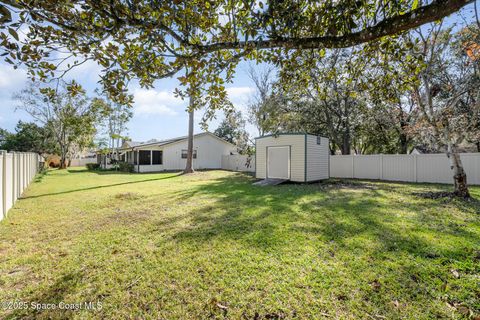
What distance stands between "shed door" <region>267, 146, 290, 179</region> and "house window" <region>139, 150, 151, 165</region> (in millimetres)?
12863

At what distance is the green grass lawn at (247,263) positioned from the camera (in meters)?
2.08

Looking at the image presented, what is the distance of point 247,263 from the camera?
2846mm

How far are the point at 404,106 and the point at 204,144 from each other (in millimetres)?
16680

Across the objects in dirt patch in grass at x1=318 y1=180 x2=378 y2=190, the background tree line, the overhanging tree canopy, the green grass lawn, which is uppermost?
the background tree line

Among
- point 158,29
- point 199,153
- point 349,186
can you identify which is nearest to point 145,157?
point 199,153

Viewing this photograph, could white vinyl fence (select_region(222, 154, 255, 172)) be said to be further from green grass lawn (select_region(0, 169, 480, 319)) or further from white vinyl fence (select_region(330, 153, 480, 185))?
green grass lawn (select_region(0, 169, 480, 319))

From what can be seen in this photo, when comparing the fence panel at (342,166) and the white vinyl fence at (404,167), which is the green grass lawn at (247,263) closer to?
the white vinyl fence at (404,167)

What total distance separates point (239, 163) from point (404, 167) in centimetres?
1255

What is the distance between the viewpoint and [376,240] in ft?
11.6

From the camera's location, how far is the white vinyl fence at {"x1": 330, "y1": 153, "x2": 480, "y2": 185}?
9883 millimetres

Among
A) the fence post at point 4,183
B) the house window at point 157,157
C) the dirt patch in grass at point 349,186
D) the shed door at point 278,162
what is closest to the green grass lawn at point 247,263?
the fence post at point 4,183

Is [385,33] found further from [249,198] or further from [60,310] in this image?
[249,198]

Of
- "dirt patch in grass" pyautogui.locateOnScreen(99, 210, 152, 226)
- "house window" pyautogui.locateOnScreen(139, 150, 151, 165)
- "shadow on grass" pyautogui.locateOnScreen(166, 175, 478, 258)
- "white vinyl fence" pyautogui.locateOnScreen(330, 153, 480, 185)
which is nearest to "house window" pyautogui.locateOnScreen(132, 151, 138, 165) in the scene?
"house window" pyautogui.locateOnScreen(139, 150, 151, 165)

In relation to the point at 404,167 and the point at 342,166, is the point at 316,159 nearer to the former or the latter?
the point at 342,166
